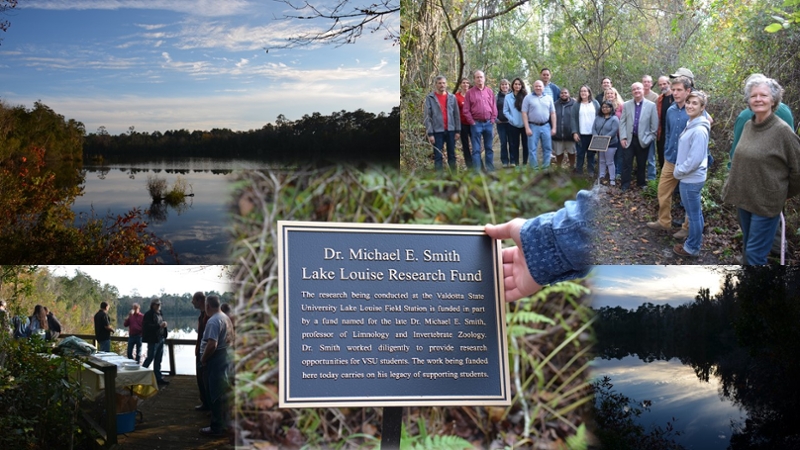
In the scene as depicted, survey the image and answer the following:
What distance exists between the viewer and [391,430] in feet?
14.6

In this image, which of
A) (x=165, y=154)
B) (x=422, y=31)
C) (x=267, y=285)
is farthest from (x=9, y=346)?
(x=422, y=31)

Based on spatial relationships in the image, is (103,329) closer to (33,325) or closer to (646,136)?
(33,325)

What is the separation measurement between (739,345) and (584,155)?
8.18 ft

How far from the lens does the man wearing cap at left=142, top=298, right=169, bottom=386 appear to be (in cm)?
614

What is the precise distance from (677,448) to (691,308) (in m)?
1.35

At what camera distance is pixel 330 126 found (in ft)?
26.6

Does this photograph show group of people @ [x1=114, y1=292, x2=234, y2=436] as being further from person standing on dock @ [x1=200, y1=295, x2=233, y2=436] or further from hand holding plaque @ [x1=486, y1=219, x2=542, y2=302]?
hand holding plaque @ [x1=486, y1=219, x2=542, y2=302]

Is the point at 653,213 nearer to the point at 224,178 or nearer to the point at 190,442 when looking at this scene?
the point at 224,178

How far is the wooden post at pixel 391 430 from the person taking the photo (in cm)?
445

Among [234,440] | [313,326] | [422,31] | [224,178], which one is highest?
[422,31]

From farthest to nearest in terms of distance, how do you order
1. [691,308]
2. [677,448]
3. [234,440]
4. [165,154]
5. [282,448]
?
[165,154]
[691,308]
[677,448]
[234,440]
[282,448]

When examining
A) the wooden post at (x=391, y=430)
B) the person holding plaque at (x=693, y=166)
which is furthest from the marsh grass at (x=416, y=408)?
the person holding plaque at (x=693, y=166)

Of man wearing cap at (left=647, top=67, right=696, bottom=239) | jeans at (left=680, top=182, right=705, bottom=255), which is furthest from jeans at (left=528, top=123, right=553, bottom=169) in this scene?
jeans at (left=680, top=182, right=705, bottom=255)

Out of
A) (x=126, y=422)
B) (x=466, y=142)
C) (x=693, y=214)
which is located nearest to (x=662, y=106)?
(x=693, y=214)
